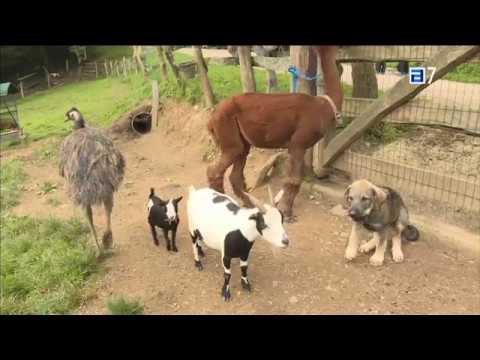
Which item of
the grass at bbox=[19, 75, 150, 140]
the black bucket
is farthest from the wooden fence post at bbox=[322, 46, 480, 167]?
the grass at bbox=[19, 75, 150, 140]

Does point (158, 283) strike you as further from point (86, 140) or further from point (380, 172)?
point (380, 172)

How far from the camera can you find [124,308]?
3.68 meters

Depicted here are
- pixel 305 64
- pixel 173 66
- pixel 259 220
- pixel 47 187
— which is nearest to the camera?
pixel 259 220

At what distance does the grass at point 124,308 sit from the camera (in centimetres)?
368

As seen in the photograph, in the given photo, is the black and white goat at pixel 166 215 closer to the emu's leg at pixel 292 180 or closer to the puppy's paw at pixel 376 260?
the emu's leg at pixel 292 180

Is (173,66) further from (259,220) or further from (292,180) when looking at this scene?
(259,220)

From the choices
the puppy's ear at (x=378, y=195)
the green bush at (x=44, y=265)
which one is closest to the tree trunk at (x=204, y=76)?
the green bush at (x=44, y=265)

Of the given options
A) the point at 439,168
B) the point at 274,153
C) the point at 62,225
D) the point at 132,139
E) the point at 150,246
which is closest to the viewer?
the point at 150,246

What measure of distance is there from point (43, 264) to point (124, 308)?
180cm

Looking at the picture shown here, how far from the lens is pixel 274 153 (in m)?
6.80

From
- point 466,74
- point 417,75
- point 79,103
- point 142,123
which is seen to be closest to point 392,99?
point 417,75

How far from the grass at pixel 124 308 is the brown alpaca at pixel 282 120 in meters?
2.02

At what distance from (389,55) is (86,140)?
363cm

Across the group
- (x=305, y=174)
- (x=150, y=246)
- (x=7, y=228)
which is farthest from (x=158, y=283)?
(x=7, y=228)
